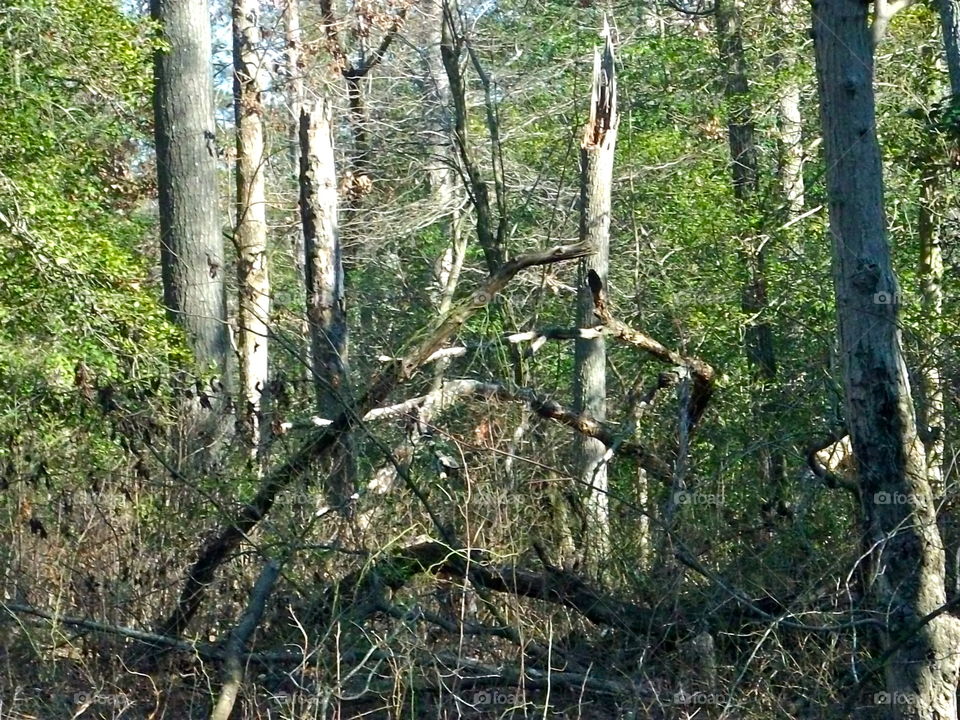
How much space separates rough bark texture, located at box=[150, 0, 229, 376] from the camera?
44.3ft

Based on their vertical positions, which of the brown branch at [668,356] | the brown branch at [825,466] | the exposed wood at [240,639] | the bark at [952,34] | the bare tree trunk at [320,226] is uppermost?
the bark at [952,34]

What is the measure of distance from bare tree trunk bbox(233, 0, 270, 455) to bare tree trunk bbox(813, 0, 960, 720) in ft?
33.3

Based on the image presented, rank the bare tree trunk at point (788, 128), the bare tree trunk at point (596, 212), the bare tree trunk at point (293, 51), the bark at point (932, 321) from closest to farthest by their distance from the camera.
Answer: the bark at point (932, 321), the bare tree trunk at point (596, 212), the bare tree trunk at point (788, 128), the bare tree trunk at point (293, 51)

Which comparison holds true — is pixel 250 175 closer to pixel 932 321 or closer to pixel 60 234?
pixel 60 234

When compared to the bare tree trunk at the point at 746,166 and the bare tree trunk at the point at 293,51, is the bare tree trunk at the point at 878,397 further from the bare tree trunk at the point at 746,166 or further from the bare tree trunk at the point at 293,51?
the bare tree trunk at the point at 293,51

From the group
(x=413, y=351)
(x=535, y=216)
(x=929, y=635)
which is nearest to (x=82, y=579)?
(x=413, y=351)

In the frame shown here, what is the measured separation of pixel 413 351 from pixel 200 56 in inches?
295

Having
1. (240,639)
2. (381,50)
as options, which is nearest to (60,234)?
(240,639)

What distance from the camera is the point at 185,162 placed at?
13.6 m

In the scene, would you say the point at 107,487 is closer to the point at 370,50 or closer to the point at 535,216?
the point at 535,216

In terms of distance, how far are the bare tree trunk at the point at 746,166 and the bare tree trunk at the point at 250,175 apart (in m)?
5.90

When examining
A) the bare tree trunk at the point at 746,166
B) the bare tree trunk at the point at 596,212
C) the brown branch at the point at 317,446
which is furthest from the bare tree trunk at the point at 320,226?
the brown branch at the point at 317,446

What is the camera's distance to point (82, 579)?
23.8 ft

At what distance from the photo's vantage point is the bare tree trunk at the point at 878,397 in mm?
5977
